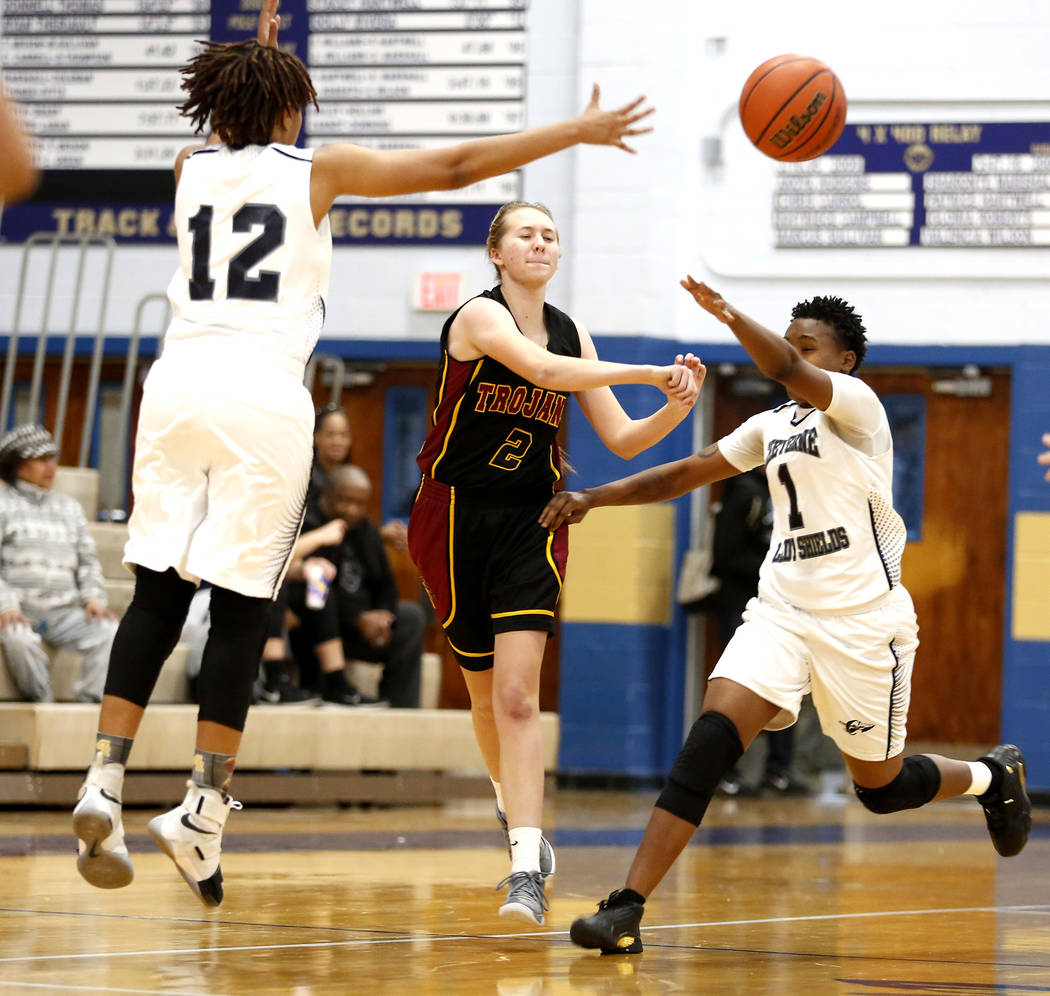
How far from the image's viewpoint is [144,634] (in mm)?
3691

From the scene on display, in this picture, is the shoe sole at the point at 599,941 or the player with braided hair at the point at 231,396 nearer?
the player with braided hair at the point at 231,396

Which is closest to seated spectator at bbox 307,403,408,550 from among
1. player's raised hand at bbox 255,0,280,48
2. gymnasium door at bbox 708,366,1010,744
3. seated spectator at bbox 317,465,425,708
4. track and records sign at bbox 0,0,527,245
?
seated spectator at bbox 317,465,425,708

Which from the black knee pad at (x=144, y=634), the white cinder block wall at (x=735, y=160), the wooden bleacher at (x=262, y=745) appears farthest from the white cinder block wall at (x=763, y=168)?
the black knee pad at (x=144, y=634)

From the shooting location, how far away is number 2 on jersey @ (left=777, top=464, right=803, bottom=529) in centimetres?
423

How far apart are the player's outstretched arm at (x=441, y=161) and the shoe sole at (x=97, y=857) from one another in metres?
1.38

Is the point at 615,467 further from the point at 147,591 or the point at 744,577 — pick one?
the point at 147,591

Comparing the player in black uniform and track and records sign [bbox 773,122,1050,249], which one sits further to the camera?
track and records sign [bbox 773,122,1050,249]

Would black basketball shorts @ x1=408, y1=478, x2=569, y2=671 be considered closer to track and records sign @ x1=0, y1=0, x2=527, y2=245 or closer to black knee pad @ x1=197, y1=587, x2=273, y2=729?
black knee pad @ x1=197, y1=587, x2=273, y2=729

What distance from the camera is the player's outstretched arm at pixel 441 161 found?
11.9ft

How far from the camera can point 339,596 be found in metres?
8.70

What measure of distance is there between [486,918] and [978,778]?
1397 mm

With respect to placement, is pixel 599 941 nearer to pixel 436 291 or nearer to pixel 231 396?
pixel 231 396

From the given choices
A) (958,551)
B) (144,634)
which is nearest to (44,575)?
(144,634)

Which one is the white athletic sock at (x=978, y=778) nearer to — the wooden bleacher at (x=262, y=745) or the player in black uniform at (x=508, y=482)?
the player in black uniform at (x=508, y=482)
